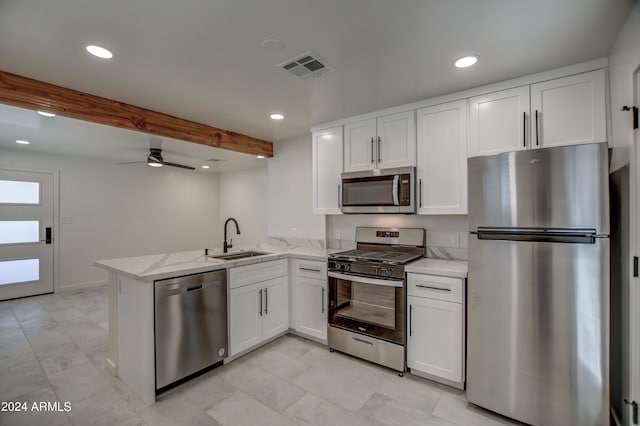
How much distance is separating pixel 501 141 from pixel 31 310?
20.3 ft

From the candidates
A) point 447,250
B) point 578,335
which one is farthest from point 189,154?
point 578,335

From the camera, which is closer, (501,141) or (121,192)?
(501,141)

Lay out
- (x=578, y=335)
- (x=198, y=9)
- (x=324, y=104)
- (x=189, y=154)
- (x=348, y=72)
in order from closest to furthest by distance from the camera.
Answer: (x=198, y=9) → (x=578, y=335) → (x=348, y=72) → (x=324, y=104) → (x=189, y=154)

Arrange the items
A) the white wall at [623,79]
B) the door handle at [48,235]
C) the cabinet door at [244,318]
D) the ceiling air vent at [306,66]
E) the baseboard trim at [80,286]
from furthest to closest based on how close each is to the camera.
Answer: the baseboard trim at [80,286] < the door handle at [48,235] < the cabinet door at [244,318] < the ceiling air vent at [306,66] < the white wall at [623,79]

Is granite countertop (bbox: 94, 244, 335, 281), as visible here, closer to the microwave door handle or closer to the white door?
the microwave door handle

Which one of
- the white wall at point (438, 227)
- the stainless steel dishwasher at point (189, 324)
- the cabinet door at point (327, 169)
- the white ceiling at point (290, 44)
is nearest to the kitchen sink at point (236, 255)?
the stainless steel dishwasher at point (189, 324)

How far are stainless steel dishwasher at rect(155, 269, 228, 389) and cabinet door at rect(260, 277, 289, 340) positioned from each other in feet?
1.64

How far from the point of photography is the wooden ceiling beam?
2.30 meters

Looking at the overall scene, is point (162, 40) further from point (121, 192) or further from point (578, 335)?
point (121, 192)

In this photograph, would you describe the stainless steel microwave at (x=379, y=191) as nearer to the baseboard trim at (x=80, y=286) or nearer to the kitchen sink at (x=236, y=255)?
the kitchen sink at (x=236, y=255)

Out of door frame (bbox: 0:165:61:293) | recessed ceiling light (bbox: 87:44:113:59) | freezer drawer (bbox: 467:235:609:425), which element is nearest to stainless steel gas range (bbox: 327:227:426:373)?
freezer drawer (bbox: 467:235:609:425)

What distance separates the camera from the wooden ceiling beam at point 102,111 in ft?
7.55

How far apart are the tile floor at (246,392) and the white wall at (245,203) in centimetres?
327

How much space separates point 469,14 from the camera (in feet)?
5.23
